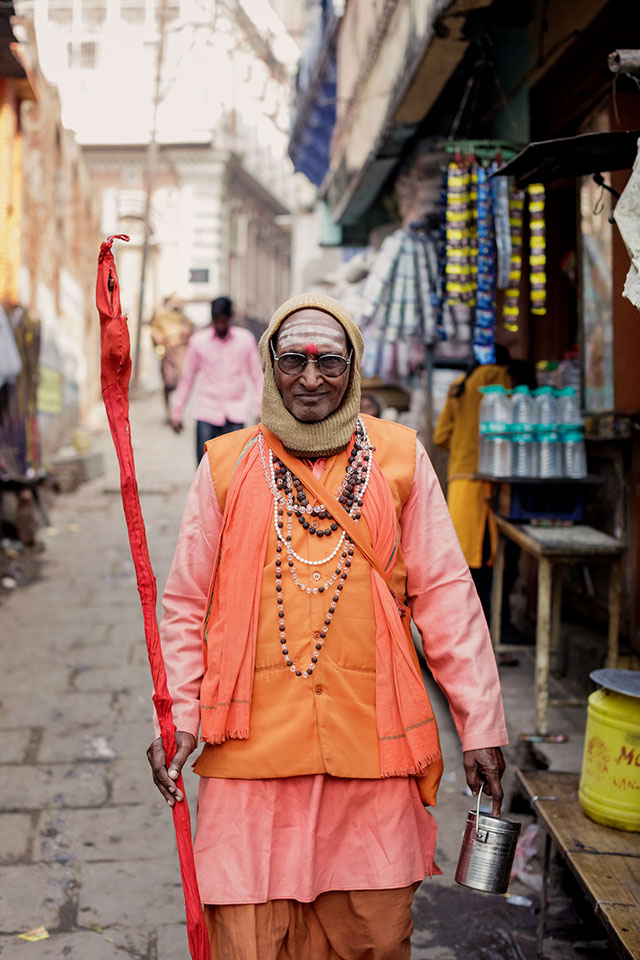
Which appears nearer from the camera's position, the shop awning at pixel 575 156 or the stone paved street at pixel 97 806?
the shop awning at pixel 575 156

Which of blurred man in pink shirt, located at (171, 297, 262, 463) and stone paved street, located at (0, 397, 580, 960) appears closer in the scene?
stone paved street, located at (0, 397, 580, 960)

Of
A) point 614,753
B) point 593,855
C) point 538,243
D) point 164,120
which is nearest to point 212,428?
point 538,243

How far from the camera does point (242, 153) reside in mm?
28797

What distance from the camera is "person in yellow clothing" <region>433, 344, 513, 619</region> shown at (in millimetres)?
5742

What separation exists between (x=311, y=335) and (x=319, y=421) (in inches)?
8.0

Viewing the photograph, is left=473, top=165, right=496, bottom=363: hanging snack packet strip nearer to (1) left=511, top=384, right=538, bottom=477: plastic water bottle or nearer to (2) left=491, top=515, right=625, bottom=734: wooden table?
(1) left=511, top=384, right=538, bottom=477: plastic water bottle

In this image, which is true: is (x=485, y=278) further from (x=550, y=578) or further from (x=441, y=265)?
(x=550, y=578)

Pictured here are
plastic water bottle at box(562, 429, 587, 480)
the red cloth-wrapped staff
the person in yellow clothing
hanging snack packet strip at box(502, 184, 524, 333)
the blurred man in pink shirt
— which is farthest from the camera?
the blurred man in pink shirt

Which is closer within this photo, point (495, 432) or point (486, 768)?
point (486, 768)

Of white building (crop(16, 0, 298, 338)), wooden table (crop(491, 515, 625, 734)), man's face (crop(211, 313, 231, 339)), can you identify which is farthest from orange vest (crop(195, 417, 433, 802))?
white building (crop(16, 0, 298, 338))

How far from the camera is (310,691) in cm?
222

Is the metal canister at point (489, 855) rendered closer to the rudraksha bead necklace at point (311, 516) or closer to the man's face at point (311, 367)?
the rudraksha bead necklace at point (311, 516)

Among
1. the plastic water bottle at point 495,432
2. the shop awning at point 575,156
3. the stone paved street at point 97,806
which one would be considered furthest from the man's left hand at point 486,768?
the plastic water bottle at point 495,432

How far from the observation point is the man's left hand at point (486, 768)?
88.8 inches
